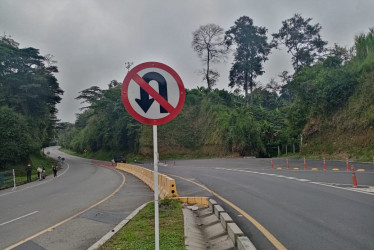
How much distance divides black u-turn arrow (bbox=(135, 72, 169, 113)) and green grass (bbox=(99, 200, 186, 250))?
2.42m

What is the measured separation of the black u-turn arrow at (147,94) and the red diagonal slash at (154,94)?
0.04 metres

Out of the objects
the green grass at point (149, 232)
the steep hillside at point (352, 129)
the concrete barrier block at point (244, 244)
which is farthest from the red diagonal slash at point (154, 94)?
the steep hillside at point (352, 129)

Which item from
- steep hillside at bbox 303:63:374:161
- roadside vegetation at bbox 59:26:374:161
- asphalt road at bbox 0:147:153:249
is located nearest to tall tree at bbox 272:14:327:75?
roadside vegetation at bbox 59:26:374:161

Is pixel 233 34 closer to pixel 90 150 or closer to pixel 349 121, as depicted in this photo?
pixel 349 121

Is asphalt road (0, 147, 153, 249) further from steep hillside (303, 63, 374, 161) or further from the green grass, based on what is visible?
steep hillside (303, 63, 374, 161)

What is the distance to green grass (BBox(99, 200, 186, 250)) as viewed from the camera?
17.3 ft

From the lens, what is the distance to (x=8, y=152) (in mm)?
35344

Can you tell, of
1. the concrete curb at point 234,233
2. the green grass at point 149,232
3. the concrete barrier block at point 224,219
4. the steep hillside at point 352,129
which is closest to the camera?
the concrete curb at point 234,233

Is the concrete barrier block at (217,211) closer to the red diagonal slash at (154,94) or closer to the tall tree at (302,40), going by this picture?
the red diagonal slash at (154,94)

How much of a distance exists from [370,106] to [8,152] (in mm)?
36897

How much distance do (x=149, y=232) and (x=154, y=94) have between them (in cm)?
327

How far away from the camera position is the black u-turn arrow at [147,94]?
4086mm

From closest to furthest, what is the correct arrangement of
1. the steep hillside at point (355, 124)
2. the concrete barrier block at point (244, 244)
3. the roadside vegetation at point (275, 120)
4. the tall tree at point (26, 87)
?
the concrete barrier block at point (244, 244)
the steep hillside at point (355, 124)
the roadside vegetation at point (275, 120)
the tall tree at point (26, 87)

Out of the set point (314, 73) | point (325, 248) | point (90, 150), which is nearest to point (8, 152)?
point (314, 73)
